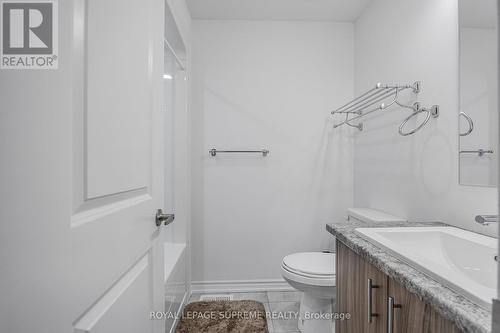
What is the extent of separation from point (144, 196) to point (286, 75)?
179 cm

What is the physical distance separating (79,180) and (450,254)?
1263 mm

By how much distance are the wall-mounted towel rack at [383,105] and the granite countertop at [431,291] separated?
32.8 inches

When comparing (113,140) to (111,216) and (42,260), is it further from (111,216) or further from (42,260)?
(42,260)

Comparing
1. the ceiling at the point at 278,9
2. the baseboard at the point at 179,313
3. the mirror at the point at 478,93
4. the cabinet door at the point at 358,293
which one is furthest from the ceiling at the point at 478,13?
the baseboard at the point at 179,313

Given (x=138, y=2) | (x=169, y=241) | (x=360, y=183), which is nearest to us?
(x=138, y=2)

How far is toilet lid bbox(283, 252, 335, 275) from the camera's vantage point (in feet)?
5.26

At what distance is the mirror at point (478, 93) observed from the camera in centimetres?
112

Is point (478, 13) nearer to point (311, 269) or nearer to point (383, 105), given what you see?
point (383, 105)

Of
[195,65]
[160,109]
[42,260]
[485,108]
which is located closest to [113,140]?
[42,260]

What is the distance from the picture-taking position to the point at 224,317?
1899 millimetres

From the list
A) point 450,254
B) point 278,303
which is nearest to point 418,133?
point 450,254

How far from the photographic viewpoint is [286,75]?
236 centimetres

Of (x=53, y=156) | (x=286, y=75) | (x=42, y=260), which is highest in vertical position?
(x=286, y=75)

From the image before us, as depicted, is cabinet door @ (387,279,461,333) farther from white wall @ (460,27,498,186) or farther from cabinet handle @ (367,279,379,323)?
white wall @ (460,27,498,186)
